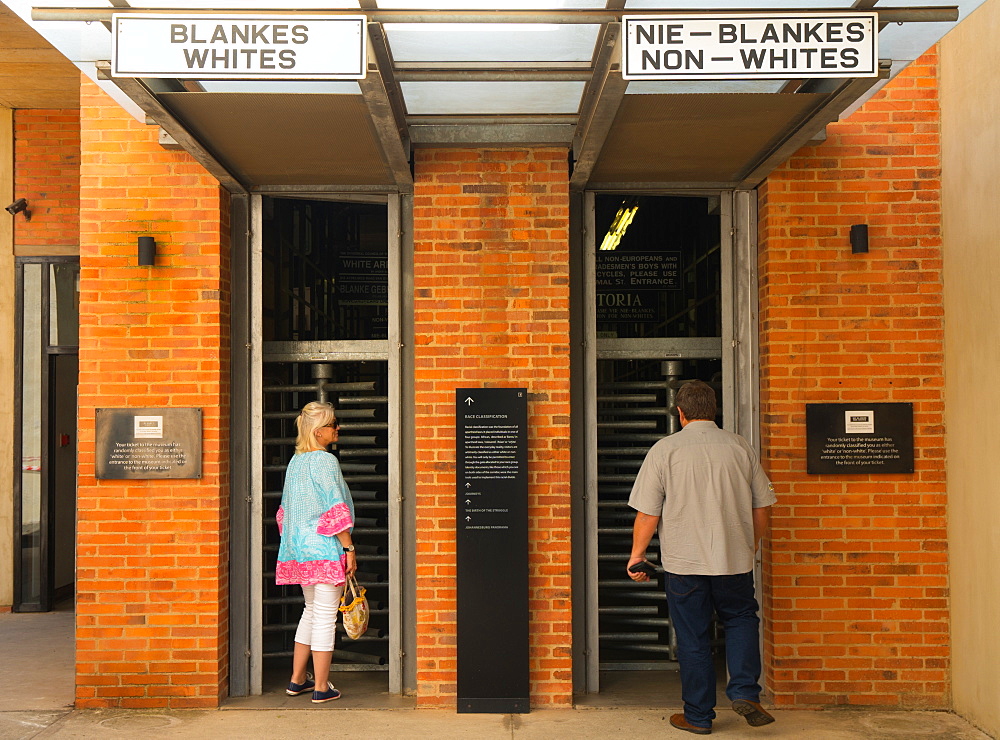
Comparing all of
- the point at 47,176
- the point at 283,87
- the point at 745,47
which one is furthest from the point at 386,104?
the point at 47,176

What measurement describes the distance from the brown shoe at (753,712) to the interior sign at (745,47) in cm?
339

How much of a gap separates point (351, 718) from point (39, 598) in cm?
487

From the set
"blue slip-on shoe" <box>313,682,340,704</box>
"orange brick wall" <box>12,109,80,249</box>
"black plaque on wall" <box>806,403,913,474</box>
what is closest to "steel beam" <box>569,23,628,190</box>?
"black plaque on wall" <box>806,403,913,474</box>

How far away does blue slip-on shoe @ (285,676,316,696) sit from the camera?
Result: 20.7ft

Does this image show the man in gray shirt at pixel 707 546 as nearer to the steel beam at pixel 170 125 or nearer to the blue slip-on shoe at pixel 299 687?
the blue slip-on shoe at pixel 299 687

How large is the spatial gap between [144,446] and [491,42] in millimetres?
3432

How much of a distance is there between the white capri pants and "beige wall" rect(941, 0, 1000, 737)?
393 centimetres

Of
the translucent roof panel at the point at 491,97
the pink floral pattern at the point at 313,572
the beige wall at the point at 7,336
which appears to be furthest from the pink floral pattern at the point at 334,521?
the beige wall at the point at 7,336

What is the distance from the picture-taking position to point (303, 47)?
419 centimetres

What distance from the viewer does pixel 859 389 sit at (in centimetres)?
623

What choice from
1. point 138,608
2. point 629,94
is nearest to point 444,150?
point 629,94

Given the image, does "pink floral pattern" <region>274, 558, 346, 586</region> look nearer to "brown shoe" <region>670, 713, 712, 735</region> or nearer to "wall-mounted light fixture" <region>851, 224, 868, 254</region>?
"brown shoe" <region>670, 713, 712, 735</region>

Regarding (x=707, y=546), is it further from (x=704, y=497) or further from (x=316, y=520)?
(x=316, y=520)

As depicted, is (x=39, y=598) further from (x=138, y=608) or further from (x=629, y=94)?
(x=629, y=94)
